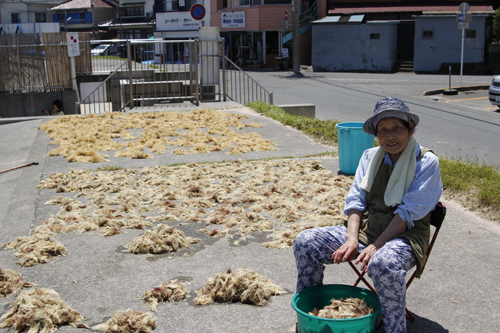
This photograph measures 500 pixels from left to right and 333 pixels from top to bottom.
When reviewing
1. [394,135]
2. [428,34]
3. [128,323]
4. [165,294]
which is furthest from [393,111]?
[428,34]

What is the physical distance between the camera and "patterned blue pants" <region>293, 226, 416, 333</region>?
304 centimetres

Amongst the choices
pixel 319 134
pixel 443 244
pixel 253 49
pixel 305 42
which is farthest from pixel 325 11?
pixel 443 244

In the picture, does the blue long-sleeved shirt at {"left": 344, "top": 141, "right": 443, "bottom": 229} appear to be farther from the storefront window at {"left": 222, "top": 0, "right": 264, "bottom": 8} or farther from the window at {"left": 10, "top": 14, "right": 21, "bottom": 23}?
the window at {"left": 10, "top": 14, "right": 21, "bottom": 23}

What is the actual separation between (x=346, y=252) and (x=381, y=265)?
0.33 m

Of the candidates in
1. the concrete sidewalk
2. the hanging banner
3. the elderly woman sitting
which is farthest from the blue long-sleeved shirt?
the hanging banner

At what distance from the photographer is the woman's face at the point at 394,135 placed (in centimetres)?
349

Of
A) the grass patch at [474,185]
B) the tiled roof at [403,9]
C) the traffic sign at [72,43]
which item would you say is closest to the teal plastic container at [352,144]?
the grass patch at [474,185]

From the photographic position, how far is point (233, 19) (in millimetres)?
42562

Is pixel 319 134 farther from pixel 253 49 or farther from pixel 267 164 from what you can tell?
→ pixel 253 49

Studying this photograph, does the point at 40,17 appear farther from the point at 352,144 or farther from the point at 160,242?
the point at 160,242

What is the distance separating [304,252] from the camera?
342 cm

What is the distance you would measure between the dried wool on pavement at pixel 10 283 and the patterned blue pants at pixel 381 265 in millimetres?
2278

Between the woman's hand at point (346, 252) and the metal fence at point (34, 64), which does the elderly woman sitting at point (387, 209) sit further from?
the metal fence at point (34, 64)

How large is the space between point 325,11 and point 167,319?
39439mm
